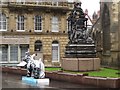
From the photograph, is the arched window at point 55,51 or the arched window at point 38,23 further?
the arched window at point 55,51

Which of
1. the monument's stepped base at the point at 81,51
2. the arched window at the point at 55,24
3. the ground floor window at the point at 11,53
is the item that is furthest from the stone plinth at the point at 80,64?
the arched window at the point at 55,24

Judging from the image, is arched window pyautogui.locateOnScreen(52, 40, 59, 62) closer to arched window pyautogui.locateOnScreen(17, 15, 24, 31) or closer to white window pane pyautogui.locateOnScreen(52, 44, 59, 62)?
white window pane pyautogui.locateOnScreen(52, 44, 59, 62)

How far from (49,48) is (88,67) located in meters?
22.2

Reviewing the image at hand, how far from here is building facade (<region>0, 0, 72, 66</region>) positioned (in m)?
47.5

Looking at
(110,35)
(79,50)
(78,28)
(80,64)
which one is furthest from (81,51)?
(110,35)

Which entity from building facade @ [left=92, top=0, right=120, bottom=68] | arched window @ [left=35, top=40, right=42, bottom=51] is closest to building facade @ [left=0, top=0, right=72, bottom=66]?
arched window @ [left=35, top=40, right=42, bottom=51]

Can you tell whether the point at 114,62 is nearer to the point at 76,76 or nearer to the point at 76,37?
the point at 76,37

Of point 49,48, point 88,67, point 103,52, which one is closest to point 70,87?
point 88,67

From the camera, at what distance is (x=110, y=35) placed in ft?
129

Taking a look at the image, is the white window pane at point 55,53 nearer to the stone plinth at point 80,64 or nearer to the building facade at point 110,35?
the building facade at point 110,35

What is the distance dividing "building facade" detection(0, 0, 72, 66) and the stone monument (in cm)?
1929

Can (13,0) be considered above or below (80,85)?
above

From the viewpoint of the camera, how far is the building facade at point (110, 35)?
123ft

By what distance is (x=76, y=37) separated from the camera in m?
27.8
